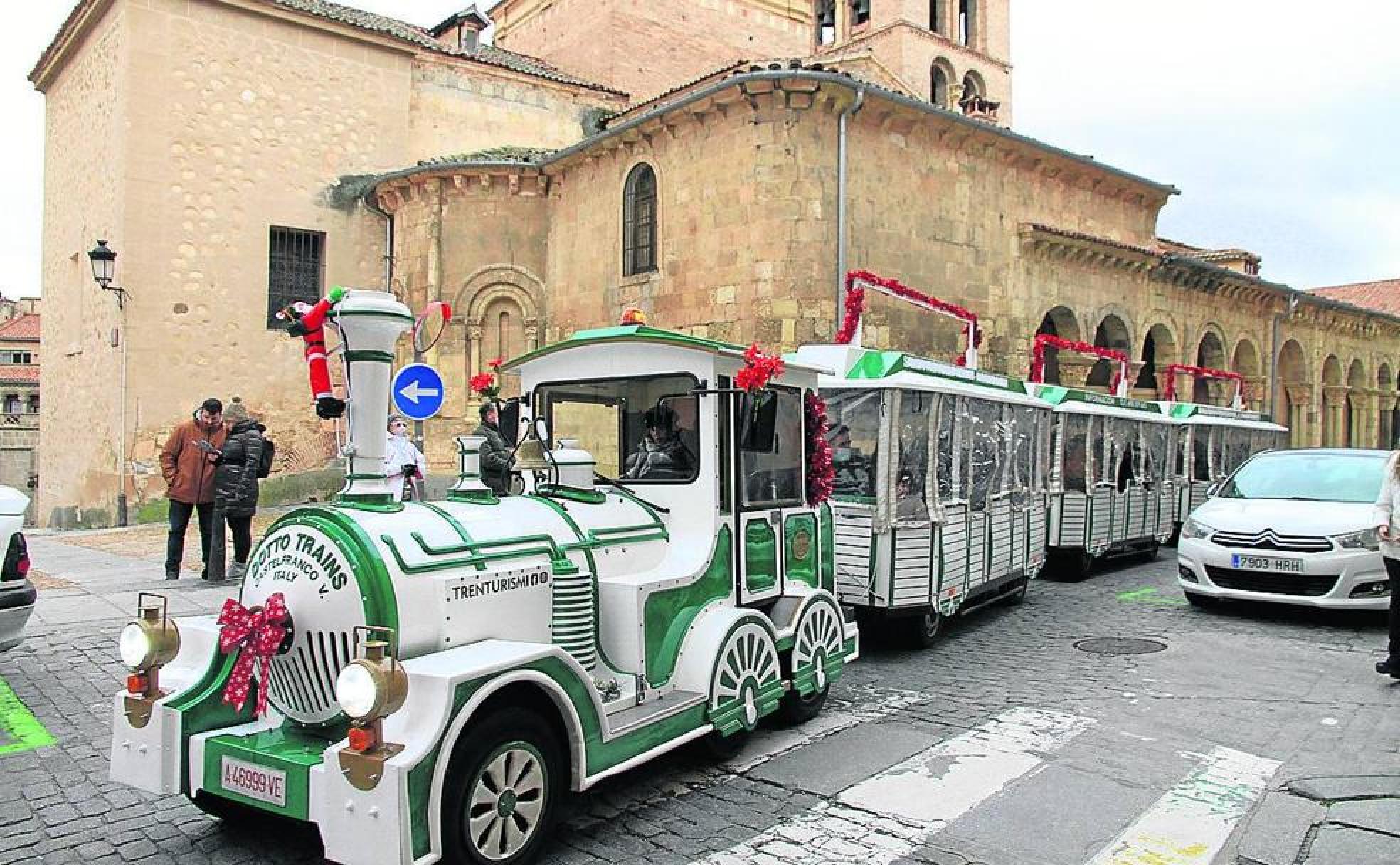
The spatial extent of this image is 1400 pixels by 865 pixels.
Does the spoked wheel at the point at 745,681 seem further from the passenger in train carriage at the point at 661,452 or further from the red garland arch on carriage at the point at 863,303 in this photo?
the red garland arch on carriage at the point at 863,303

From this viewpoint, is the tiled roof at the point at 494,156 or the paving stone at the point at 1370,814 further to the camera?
the tiled roof at the point at 494,156

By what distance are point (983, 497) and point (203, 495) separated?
293 inches

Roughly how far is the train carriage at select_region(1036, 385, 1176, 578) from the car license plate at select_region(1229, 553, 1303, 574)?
255 cm

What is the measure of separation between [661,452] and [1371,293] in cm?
5509

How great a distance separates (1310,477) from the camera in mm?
10094

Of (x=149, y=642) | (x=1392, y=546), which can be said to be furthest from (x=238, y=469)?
(x=1392, y=546)

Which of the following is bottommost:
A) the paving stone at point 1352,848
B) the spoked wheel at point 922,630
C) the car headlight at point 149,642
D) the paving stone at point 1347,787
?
the paving stone at point 1352,848

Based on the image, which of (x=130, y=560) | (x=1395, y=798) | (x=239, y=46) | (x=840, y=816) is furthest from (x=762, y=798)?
(x=239, y=46)

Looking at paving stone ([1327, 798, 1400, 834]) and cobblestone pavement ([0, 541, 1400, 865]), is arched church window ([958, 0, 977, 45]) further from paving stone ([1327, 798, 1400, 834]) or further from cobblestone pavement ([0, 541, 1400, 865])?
paving stone ([1327, 798, 1400, 834])

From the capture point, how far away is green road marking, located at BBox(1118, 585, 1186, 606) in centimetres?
1031

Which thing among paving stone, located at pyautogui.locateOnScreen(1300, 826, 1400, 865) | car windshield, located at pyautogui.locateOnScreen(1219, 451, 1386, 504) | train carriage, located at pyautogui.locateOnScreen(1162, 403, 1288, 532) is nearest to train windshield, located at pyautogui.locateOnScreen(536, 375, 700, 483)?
paving stone, located at pyautogui.locateOnScreen(1300, 826, 1400, 865)

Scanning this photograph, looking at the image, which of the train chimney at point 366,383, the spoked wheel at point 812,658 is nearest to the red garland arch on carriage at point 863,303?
the spoked wheel at point 812,658

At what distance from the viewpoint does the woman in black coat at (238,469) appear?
946cm

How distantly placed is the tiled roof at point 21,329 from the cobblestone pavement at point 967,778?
62.3m
